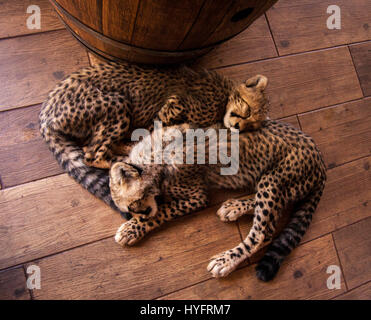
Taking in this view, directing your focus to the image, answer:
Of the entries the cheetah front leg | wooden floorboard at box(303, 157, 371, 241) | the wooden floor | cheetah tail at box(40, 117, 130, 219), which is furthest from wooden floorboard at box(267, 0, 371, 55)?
cheetah tail at box(40, 117, 130, 219)

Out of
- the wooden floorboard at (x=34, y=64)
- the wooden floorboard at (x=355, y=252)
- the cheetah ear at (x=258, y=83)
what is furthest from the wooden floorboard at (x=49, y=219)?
the wooden floorboard at (x=355, y=252)

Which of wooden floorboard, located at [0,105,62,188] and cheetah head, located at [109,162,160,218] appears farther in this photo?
wooden floorboard, located at [0,105,62,188]

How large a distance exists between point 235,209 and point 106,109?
885 millimetres

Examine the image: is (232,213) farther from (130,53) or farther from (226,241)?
(130,53)

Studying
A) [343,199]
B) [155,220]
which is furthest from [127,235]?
[343,199]

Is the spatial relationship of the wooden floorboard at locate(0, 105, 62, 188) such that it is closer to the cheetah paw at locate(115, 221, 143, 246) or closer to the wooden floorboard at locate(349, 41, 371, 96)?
the cheetah paw at locate(115, 221, 143, 246)

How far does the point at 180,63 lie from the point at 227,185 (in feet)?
2.44

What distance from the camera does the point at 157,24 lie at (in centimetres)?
132

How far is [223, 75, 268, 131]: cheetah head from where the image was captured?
1713 millimetres

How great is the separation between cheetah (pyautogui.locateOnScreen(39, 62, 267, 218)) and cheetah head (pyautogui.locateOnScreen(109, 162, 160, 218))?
0.13 m

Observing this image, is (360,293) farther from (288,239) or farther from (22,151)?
(22,151)

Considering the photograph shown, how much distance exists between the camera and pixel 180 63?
5.95ft

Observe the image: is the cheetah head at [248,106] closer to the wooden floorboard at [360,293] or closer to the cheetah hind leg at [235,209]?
the cheetah hind leg at [235,209]
